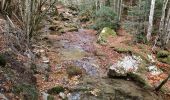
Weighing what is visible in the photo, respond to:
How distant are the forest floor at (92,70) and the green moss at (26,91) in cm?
40

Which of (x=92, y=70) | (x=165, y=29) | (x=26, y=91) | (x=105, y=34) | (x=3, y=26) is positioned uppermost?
(x=3, y=26)

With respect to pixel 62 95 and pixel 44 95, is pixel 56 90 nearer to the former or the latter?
pixel 62 95

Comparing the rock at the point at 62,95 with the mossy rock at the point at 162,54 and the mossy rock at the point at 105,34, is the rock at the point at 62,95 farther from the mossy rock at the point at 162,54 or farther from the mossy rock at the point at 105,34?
the mossy rock at the point at 105,34

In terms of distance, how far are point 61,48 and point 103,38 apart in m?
4.95

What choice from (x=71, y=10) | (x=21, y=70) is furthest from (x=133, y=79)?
(x=71, y=10)

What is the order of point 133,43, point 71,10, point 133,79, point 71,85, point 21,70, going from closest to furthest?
point 21,70, point 71,85, point 133,79, point 133,43, point 71,10

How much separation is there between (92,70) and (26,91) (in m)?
5.69

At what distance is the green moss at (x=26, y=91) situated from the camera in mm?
8780

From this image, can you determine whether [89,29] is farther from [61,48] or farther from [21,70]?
[21,70]

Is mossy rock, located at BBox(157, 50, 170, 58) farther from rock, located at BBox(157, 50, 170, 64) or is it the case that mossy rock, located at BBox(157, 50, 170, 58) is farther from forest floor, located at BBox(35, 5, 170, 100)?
forest floor, located at BBox(35, 5, 170, 100)

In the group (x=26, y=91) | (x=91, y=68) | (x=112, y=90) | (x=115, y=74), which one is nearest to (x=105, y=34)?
(x=91, y=68)

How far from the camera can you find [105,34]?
22.9m

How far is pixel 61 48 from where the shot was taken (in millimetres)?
18047

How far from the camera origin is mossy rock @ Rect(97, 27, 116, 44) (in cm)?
2134
